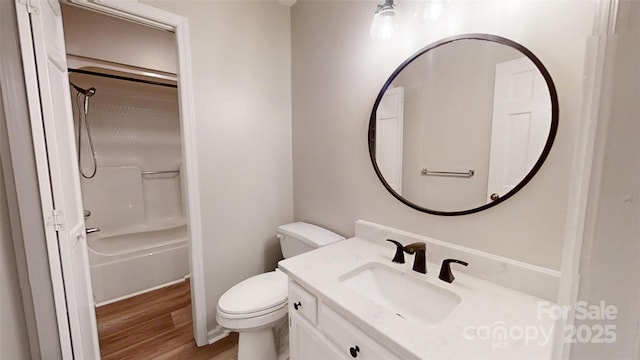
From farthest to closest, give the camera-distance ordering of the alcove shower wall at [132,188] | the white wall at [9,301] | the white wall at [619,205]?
1. the alcove shower wall at [132,188]
2. the white wall at [9,301]
3. the white wall at [619,205]

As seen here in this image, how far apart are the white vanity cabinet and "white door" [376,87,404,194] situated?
68 centimetres

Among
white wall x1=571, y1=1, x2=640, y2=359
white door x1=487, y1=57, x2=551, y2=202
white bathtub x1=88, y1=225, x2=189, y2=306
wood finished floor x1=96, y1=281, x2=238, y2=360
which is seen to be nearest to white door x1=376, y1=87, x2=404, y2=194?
white door x1=487, y1=57, x2=551, y2=202

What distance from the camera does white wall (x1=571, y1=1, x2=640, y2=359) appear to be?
231mm

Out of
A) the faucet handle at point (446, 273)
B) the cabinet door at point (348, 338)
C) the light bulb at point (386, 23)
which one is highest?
the light bulb at point (386, 23)

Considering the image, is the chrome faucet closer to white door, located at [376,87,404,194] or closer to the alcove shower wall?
white door, located at [376,87,404,194]

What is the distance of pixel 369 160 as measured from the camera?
4.71 feet

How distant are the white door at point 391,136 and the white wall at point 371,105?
83 mm

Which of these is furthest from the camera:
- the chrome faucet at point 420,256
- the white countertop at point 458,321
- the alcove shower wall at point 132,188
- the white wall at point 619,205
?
the alcove shower wall at point 132,188

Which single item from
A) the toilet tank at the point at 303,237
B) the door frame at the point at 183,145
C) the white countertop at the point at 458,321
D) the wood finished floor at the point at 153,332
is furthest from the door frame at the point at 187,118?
the white countertop at the point at 458,321

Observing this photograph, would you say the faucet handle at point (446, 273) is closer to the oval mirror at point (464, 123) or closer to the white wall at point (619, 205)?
the oval mirror at point (464, 123)

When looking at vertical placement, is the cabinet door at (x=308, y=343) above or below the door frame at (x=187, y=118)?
below

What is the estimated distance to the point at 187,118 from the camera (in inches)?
59.9

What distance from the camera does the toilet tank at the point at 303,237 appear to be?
156cm

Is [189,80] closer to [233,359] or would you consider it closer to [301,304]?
[301,304]
